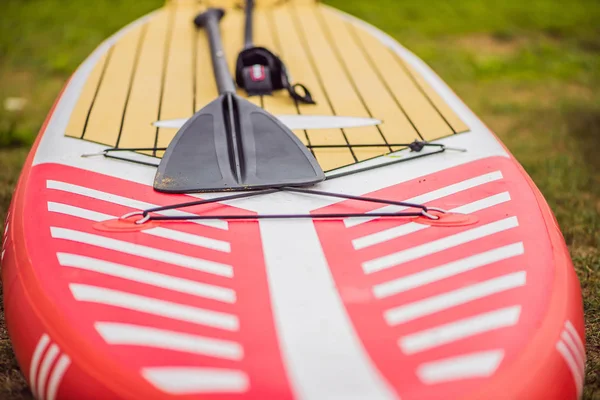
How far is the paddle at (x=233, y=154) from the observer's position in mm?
2094

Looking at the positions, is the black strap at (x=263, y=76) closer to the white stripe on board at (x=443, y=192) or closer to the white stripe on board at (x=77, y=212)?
the white stripe on board at (x=443, y=192)

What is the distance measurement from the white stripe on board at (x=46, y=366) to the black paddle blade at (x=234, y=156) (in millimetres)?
644

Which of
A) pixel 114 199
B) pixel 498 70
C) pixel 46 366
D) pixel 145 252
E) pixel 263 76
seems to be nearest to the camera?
pixel 46 366

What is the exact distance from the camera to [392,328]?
160 centimetres

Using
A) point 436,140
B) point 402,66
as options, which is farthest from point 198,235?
point 402,66

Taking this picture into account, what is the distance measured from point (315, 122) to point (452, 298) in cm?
106

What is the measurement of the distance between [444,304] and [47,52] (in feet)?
13.9

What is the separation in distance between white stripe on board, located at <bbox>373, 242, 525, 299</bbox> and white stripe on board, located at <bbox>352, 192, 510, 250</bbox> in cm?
17

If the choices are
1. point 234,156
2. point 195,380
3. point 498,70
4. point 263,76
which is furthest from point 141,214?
point 498,70

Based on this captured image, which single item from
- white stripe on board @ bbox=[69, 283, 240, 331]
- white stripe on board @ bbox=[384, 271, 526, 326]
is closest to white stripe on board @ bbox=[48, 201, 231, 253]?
white stripe on board @ bbox=[69, 283, 240, 331]

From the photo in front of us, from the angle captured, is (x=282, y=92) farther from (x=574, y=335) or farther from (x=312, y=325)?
A: (x=574, y=335)

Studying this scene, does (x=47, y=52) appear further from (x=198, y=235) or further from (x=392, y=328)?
(x=392, y=328)

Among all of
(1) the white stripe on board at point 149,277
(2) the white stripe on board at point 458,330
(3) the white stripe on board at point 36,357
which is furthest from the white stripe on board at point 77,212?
(2) the white stripe on board at point 458,330

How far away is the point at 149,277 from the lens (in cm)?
172
